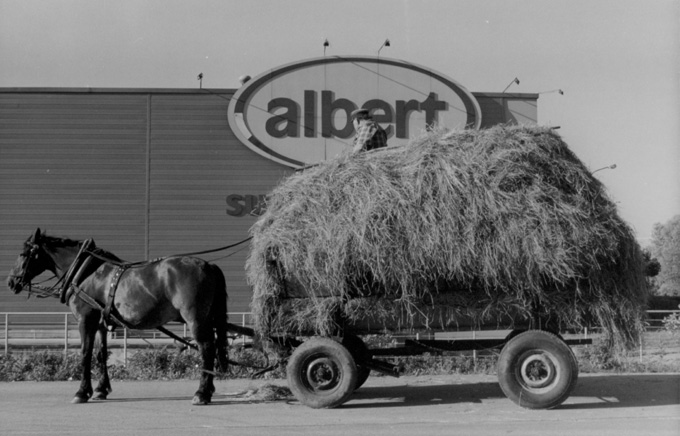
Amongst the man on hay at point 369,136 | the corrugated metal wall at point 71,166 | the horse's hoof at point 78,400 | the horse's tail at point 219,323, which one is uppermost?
the corrugated metal wall at point 71,166

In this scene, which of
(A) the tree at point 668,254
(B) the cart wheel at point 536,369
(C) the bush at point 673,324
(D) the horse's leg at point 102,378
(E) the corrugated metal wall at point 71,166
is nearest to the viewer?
(B) the cart wheel at point 536,369

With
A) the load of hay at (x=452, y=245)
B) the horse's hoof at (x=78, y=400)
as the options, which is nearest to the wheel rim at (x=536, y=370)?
the load of hay at (x=452, y=245)

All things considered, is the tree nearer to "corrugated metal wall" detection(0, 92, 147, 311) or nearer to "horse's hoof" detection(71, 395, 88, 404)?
"corrugated metal wall" detection(0, 92, 147, 311)

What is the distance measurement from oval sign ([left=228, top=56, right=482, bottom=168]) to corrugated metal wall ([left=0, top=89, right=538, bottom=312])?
773 millimetres

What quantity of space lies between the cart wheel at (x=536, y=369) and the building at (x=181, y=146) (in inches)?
500

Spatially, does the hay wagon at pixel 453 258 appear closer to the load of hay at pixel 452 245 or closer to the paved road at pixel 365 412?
the load of hay at pixel 452 245

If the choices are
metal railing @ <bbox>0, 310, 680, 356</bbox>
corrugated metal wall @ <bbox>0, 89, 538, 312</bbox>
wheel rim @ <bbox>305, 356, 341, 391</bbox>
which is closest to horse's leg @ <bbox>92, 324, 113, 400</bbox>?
wheel rim @ <bbox>305, 356, 341, 391</bbox>

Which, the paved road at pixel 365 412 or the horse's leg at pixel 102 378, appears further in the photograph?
the horse's leg at pixel 102 378

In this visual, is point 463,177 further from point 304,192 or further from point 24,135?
point 24,135

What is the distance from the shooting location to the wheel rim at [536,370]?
8211 millimetres

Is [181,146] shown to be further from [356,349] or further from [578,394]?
[578,394]

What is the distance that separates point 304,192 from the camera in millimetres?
8391

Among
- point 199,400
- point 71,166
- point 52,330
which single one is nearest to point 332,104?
point 71,166

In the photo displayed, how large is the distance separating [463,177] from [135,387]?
5633mm
